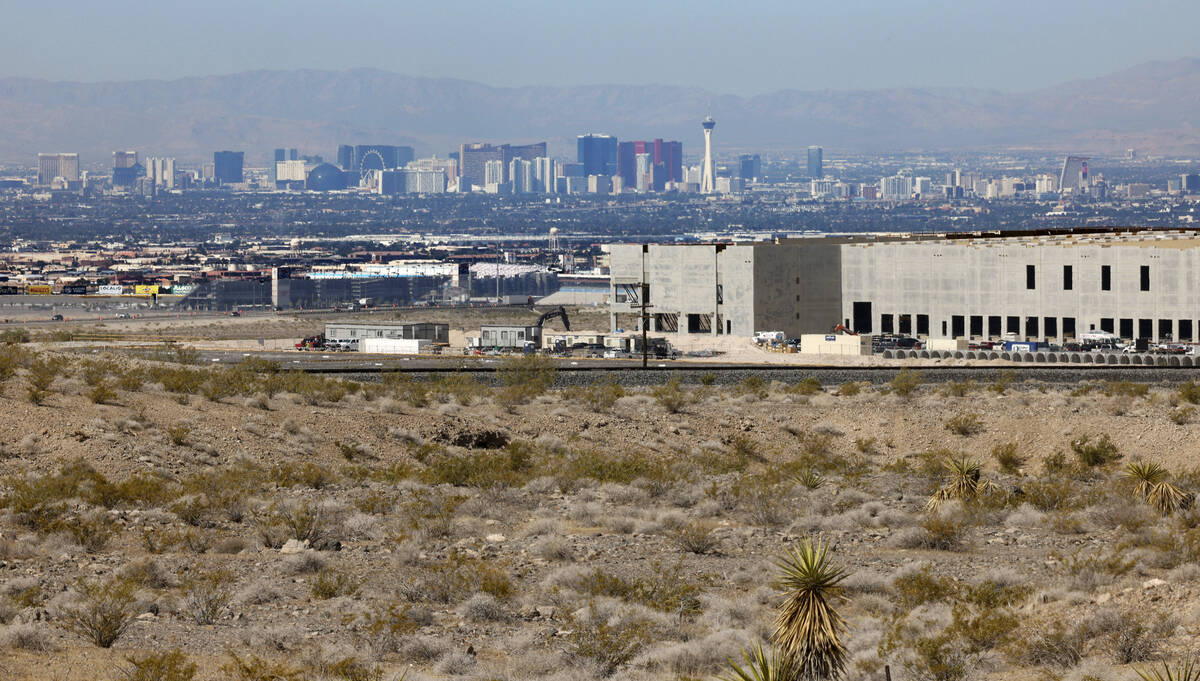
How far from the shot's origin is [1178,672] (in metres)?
18.1

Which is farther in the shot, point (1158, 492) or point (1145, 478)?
point (1145, 478)

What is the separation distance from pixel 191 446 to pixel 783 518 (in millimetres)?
15341

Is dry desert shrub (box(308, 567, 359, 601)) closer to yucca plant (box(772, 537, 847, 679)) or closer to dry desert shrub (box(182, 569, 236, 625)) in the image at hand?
dry desert shrub (box(182, 569, 236, 625))

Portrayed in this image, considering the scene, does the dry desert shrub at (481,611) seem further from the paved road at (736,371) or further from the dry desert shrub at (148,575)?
the paved road at (736,371)

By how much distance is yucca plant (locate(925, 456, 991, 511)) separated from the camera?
121 feet

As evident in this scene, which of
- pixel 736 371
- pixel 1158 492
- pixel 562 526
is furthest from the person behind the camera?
pixel 736 371

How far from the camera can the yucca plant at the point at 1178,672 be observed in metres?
17.8

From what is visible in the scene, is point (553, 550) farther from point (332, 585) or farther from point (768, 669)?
point (768, 669)

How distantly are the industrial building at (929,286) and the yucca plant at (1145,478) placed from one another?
5481 centimetres

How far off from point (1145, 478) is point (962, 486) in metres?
4.10

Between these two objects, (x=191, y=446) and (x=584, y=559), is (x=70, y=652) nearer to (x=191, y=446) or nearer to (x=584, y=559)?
(x=584, y=559)

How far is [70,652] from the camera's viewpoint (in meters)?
21.6

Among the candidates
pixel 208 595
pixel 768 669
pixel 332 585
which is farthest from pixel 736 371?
pixel 768 669

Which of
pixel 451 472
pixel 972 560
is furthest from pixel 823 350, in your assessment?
pixel 972 560
